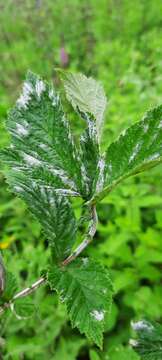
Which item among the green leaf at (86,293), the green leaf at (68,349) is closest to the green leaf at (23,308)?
the green leaf at (86,293)

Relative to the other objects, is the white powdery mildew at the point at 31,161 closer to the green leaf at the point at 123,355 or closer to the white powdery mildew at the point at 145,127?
the white powdery mildew at the point at 145,127

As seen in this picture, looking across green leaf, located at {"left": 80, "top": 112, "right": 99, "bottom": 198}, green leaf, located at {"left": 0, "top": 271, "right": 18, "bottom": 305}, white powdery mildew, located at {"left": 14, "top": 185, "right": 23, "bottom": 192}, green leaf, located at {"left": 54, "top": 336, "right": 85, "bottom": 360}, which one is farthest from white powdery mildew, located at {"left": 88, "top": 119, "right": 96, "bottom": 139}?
green leaf, located at {"left": 54, "top": 336, "right": 85, "bottom": 360}

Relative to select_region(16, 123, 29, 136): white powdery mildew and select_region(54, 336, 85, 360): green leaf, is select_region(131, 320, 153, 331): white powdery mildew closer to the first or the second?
select_region(16, 123, 29, 136): white powdery mildew

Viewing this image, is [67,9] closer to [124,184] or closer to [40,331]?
[124,184]

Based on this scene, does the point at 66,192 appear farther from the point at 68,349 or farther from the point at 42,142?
the point at 68,349

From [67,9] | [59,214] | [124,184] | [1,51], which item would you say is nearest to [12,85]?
[1,51]

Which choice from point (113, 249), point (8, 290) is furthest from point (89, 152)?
point (113, 249)

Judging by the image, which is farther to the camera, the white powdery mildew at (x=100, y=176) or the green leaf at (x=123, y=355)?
the green leaf at (x=123, y=355)
